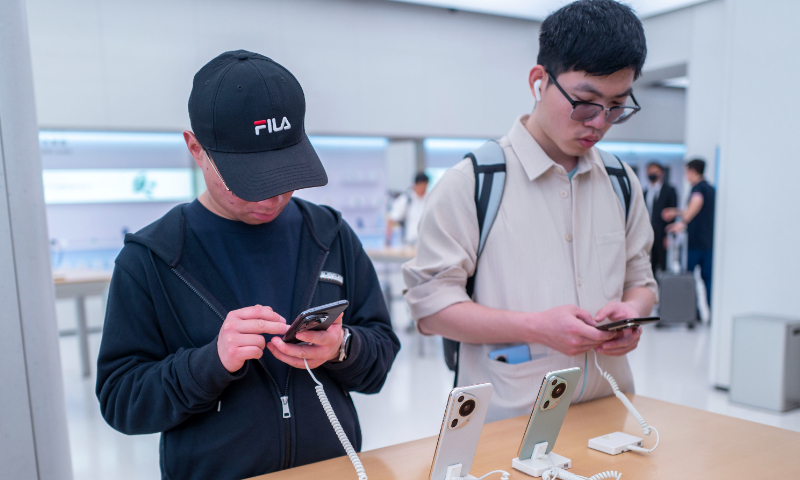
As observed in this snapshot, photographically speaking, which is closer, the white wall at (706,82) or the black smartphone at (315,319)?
the black smartphone at (315,319)

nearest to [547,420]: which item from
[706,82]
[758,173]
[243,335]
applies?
[243,335]

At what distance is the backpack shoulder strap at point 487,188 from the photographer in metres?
1.47

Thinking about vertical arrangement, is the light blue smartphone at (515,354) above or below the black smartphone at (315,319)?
below

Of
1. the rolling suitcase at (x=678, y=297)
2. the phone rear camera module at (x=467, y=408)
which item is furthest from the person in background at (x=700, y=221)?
the phone rear camera module at (x=467, y=408)

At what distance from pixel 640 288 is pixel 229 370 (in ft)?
3.95

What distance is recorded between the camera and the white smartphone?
0.92 metres

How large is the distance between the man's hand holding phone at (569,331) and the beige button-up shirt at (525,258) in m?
0.12

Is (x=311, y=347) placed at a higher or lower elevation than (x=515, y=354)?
higher

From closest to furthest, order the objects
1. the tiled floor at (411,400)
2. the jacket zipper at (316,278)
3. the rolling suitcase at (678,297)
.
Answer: the jacket zipper at (316,278) → the tiled floor at (411,400) → the rolling suitcase at (678,297)

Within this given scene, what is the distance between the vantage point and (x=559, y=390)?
1070 millimetres

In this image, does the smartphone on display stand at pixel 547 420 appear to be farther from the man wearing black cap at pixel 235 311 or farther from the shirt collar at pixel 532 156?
the shirt collar at pixel 532 156

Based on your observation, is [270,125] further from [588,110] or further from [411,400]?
[411,400]

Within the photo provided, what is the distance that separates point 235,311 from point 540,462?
641mm

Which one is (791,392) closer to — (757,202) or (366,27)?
(757,202)
